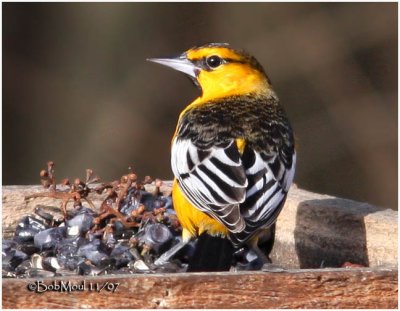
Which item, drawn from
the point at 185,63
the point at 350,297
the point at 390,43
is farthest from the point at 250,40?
the point at 350,297

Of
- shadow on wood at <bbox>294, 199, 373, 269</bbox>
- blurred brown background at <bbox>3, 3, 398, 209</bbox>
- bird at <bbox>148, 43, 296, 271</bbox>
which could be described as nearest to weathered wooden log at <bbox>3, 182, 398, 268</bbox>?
shadow on wood at <bbox>294, 199, 373, 269</bbox>

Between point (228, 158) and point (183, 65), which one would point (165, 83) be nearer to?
point (183, 65)

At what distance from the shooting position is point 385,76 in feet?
37.0

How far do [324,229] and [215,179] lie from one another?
0.84m

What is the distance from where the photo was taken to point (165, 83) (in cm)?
1152

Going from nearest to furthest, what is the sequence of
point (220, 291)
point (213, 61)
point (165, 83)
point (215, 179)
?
1. point (220, 291)
2. point (215, 179)
3. point (213, 61)
4. point (165, 83)

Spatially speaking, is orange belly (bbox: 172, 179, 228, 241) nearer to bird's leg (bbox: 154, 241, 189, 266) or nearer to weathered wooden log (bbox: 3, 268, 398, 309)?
bird's leg (bbox: 154, 241, 189, 266)

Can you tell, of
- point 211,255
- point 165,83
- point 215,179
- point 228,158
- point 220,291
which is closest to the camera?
point 220,291

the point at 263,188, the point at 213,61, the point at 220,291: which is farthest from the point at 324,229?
the point at 220,291

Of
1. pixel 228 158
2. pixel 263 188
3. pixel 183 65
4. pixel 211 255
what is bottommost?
pixel 211 255

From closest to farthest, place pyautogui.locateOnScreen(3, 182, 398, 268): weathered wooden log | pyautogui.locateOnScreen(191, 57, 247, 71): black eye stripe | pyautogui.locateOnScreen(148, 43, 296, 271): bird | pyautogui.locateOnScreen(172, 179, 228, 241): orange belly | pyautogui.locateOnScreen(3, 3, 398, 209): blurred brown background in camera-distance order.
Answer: pyautogui.locateOnScreen(148, 43, 296, 271): bird
pyautogui.locateOnScreen(172, 179, 228, 241): orange belly
pyautogui.locateOnScreen(3, 182, 398, 268): weathered wooden log
pyautogui.locateOnScreen(191, 57, 247, 71): black eye stripe
pyautogui.locateOnScreen(3, 3, 398, 209): blurred brown background

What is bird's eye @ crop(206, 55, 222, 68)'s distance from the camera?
243 inches

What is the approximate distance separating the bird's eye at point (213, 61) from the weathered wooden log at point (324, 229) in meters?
0.79

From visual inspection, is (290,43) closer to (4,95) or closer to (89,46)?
(89,46)
